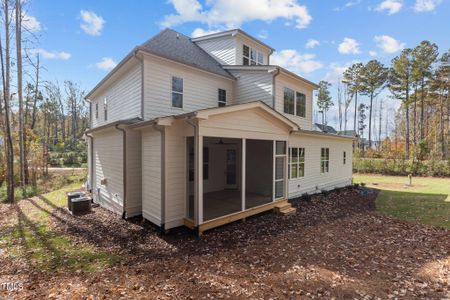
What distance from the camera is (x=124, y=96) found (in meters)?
9.80

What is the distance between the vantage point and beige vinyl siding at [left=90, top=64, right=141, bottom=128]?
870 centimetres

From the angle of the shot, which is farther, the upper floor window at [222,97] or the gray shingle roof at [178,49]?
the upper floor window at [222,97]

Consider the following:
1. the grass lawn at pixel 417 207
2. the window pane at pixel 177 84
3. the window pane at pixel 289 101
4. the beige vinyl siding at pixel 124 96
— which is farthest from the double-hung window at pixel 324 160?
the beige vinyl siding at pixel 124 96

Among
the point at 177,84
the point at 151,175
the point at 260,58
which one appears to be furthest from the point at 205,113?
the point at 260,58

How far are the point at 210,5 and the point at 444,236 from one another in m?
13.2

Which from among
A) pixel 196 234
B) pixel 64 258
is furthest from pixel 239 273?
pixel 64 258

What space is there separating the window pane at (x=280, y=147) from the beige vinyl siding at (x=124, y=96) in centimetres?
560

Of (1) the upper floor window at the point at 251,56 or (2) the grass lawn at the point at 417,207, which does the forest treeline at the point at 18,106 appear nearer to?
(1) the upper floor window at the point at 251,56

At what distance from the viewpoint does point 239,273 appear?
4.48 metres

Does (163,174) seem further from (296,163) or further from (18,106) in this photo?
(18,106)

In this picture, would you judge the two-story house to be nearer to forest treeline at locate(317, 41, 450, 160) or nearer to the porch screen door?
the porch screen door

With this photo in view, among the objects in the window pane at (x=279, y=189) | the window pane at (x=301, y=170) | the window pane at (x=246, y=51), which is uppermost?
the window pane at (x=246, y=51)

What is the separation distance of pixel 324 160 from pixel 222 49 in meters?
8.70

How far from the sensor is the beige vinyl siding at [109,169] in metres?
8.13
